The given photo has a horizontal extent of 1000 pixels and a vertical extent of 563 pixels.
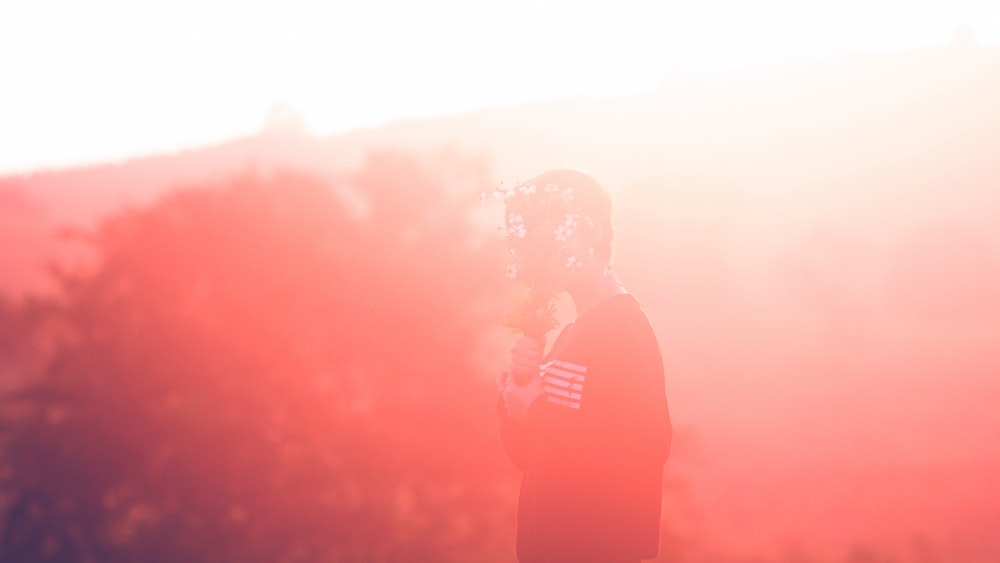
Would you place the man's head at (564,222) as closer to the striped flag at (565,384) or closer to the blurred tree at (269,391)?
the striped flag at (565,384)

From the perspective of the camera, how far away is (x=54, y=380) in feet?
45.9

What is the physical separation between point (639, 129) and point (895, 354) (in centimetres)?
2495

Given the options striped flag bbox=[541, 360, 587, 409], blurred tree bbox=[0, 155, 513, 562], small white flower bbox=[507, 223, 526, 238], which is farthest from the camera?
blurred tree bbox=[0, 155, 513, 562]

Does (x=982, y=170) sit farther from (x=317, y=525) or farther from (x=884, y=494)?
(x=317, y=525)

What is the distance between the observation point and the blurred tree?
13.6 m

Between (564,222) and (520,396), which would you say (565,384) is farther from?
(564,222)

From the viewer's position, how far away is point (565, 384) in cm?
288

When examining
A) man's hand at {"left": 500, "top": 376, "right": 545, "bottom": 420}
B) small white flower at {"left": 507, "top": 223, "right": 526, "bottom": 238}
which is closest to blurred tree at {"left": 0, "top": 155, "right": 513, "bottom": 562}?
man's hand at {"left": 500, "top": 376, "right": 545, "bottom": 420}

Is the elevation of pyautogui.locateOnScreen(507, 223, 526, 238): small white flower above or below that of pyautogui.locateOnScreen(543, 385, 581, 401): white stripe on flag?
above

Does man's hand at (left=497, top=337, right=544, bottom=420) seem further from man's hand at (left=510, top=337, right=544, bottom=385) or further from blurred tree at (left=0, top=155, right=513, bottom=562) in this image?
blurred tree at (left=0, top=155, right=513, bottom=562)

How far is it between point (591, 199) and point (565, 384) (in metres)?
0.63

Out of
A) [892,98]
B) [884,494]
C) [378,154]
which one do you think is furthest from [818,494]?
[892,98]

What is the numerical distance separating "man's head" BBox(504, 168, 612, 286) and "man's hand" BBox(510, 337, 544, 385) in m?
0.23

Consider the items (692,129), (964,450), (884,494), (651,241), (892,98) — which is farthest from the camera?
(892,98)
